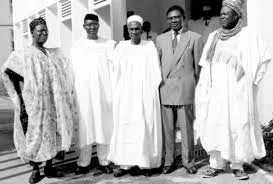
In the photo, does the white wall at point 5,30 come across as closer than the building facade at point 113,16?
No

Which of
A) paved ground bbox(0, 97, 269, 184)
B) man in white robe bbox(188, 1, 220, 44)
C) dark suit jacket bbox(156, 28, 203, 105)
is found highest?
man in white robe bbox(188, 1, 220, 44)

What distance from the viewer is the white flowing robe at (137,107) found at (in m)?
4.65

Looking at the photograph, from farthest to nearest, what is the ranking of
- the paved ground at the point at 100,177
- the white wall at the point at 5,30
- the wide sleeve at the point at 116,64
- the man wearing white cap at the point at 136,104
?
the white wall at the point at 5,30 → the wide sleeve at the point at 116,64 → the man wearing white cap at the point at 136,104 → the paved ground at the point at 100,177

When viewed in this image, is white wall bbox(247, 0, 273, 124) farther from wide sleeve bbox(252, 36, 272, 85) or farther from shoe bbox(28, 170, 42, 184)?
shoe bbox(28, 170, 42, 184)

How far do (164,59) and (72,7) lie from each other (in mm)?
4345

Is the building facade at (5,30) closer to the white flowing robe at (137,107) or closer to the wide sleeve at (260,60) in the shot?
the white flowing robe at (137,107)

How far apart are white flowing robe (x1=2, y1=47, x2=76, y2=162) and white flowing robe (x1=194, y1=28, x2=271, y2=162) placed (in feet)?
5.55

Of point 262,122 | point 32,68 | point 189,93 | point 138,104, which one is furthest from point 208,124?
point 32,68

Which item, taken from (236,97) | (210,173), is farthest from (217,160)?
(236,97)

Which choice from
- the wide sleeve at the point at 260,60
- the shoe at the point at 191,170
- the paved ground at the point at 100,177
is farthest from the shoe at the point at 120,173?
the wide sleeve at the point at 260,60

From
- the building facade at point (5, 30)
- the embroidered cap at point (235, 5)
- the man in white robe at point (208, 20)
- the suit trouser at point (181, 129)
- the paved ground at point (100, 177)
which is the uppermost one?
the building facade at point (5, 30)

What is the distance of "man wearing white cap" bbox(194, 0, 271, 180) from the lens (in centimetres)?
432

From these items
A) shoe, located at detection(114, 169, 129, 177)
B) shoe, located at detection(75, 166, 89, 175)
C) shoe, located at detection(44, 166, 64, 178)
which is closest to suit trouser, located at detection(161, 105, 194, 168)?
shoe, located at detection(114, 169, 129, 177)

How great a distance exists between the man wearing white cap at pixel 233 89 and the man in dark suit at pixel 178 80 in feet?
0.79
